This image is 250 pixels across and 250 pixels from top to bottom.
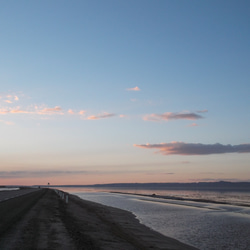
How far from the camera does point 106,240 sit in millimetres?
15680

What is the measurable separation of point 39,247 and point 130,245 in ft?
15.7

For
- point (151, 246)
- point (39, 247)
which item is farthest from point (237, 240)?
point (39, 247)

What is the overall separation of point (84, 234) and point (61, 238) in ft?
7.43

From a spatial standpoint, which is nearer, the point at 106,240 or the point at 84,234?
the point at 106,240

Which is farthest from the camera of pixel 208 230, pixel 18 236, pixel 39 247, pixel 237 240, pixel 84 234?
pixel 208 230

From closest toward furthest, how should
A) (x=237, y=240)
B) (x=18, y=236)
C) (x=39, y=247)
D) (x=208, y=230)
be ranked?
(x=39, y=247), (x=18, y=236), (x=237, y=240), (x=208, y=230)

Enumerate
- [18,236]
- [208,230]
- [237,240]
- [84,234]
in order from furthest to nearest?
[208,230], [237,240], [84,234], [18,236]

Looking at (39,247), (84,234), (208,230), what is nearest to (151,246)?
(84,234)

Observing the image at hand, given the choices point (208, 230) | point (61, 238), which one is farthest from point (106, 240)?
point (208, 230)

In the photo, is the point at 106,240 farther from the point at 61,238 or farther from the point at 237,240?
the point at 237,240

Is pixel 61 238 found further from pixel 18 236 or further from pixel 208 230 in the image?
pixel 208 230

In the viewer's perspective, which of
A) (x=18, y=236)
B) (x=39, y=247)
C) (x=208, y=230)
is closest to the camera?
(x=39, y=247)

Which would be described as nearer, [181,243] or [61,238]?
Result: [61,238]

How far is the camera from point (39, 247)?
1251cm
